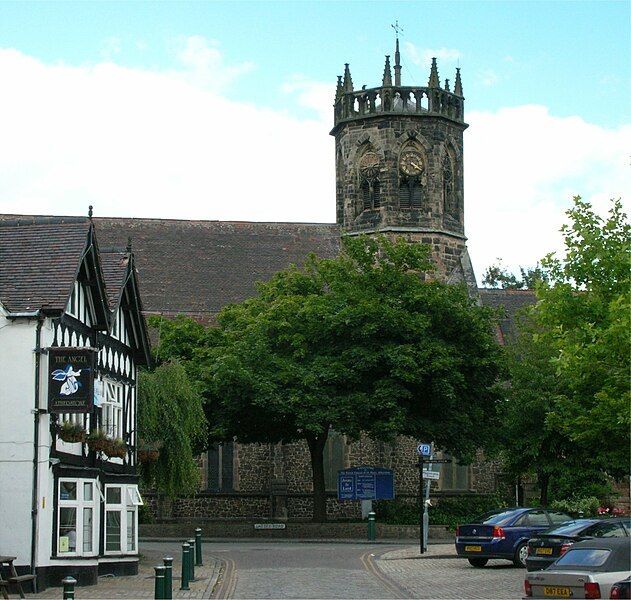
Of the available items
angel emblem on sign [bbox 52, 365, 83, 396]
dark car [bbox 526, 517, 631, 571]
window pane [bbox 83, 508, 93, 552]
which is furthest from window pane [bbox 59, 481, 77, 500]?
dark car [bbox 526, 517, 631, 571]

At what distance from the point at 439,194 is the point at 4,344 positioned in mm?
34334

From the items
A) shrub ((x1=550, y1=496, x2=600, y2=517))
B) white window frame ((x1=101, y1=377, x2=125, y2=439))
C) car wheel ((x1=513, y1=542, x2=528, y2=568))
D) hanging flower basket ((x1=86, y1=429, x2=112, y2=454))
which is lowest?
car wheel ((x1=513, y1=542, x2=528, y2=568))

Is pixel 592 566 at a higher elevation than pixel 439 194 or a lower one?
lower

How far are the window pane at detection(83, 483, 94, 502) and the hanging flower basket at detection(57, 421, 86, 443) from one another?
161 centimetres

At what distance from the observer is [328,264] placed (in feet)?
149

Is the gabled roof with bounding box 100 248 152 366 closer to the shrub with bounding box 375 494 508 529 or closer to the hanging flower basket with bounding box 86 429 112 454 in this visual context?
the hanging flower basket with bounding box 86 429 112 454

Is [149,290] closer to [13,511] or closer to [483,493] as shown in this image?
[483,493]

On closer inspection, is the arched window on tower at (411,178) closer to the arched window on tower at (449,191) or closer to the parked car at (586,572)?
the arched window on tower at (449,191)

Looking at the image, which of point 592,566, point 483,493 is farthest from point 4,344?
point 483,493

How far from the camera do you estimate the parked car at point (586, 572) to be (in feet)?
56.0

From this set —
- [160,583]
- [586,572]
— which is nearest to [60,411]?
[160,583]

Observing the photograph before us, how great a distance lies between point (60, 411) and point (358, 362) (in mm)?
19624

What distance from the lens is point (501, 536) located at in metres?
28.4

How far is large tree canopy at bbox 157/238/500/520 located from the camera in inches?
1660
